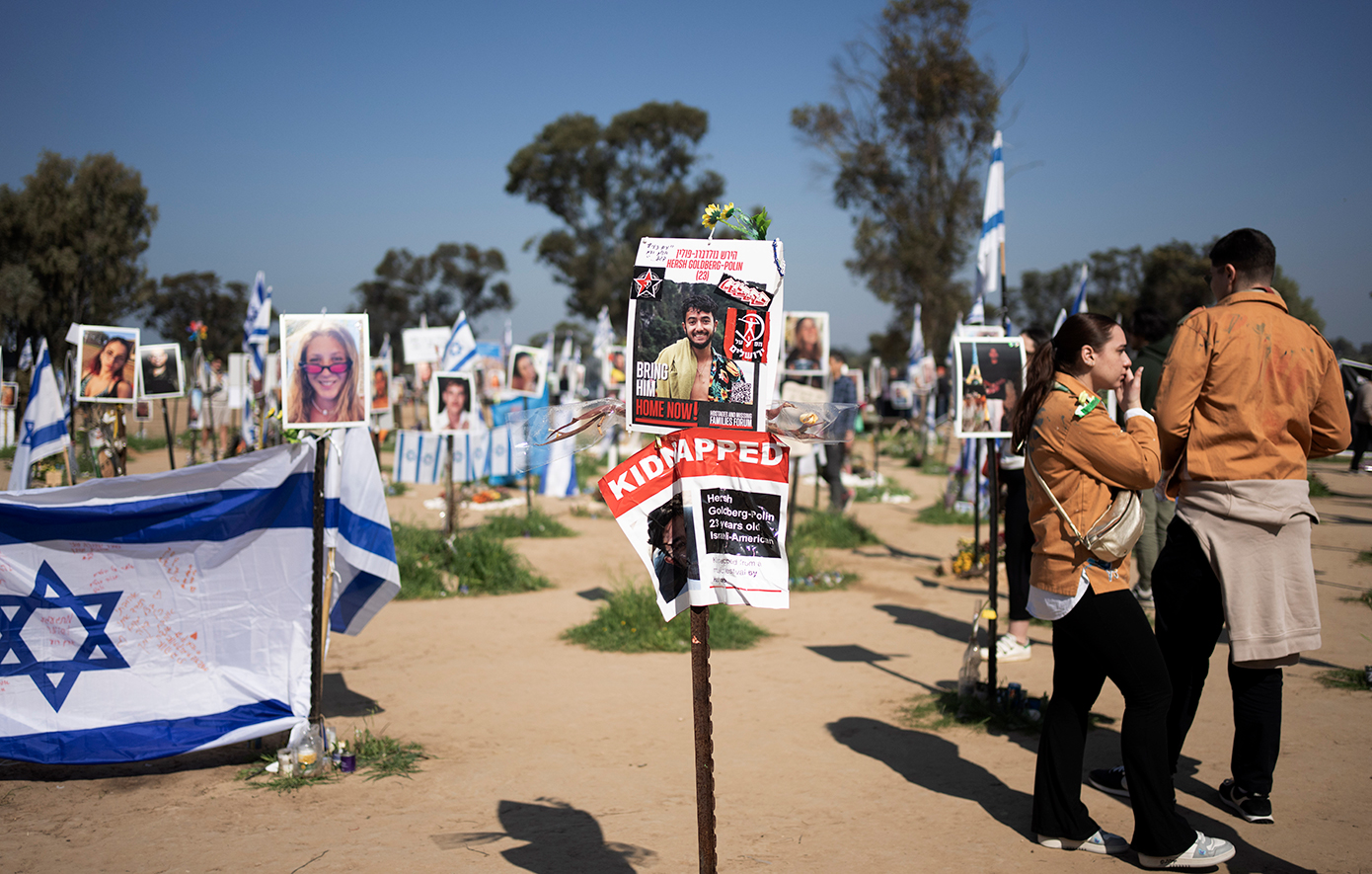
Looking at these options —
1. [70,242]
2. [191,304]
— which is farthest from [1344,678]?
[191,304]

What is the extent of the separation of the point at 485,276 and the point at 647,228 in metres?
16.4

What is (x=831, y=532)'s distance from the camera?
10.2m

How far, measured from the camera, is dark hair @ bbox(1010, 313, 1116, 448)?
9.70 feet

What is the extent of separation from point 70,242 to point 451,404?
27.8m

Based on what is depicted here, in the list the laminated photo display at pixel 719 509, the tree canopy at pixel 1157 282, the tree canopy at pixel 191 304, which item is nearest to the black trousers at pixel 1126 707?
the laminated photo display at pixel 719 509

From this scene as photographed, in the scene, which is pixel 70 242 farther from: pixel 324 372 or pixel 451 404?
pixel 324 372

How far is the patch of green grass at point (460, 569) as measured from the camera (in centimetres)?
799

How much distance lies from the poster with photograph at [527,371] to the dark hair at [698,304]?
33.2 ft

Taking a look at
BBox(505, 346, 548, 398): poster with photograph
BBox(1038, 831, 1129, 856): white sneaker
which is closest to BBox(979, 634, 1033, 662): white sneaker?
BBox(1038, 831, 1129, 856): white sneaker

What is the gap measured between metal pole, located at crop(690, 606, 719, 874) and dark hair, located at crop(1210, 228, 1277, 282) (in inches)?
93.6

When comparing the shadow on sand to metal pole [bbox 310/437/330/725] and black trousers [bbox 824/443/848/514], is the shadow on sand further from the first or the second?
black trousers [bbox 824/443/848/514]

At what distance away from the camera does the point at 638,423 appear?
2.29 m

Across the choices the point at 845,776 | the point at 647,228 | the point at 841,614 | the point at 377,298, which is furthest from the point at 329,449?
the point at 377,298

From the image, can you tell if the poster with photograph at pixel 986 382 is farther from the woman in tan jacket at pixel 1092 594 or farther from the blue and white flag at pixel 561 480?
the blue and white flag at pixel 561 480
